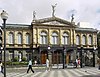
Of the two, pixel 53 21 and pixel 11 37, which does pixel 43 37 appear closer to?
pixel 53 21

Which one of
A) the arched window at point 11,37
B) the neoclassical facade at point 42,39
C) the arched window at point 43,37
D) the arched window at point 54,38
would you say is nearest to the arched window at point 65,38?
the neoclassical facade at point 42,39

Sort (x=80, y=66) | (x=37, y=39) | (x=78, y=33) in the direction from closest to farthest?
(x=80, y=66) < (x=37, y=39) < (x=78, y=33)

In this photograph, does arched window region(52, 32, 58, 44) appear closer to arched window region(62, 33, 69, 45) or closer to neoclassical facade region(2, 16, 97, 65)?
neoclassical facade region(2, 16, 97, 65)

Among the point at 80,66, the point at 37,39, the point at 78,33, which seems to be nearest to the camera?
the point at 80,66

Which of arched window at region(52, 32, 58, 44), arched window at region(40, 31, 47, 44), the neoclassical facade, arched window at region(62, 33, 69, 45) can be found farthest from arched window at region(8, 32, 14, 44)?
arched window at region(62, 33, 69, 45)

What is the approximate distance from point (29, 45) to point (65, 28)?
917 cm

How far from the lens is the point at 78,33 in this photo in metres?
62.8

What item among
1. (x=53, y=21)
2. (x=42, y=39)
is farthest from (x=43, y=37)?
(x=53, y=21)

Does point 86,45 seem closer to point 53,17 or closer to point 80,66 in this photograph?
point 53,17

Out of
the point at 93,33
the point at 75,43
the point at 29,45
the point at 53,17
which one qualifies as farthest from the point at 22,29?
the point at 93,33

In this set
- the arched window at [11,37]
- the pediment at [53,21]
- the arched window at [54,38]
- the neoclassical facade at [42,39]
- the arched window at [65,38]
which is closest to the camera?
the neoclassical facade at [42,39]

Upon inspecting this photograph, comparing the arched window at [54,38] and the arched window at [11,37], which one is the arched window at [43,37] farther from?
the arched window at [11,37]

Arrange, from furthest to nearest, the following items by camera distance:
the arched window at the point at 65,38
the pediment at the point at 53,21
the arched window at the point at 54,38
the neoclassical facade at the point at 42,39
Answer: the arched window at the point at 65,38 < the arched window at the point at 54,38 < the pediment at the point at 53,21 < the neoclassical facade at the point at 42,39

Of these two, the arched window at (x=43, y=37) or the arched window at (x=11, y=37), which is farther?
the arched window at (x=43, y=37)
